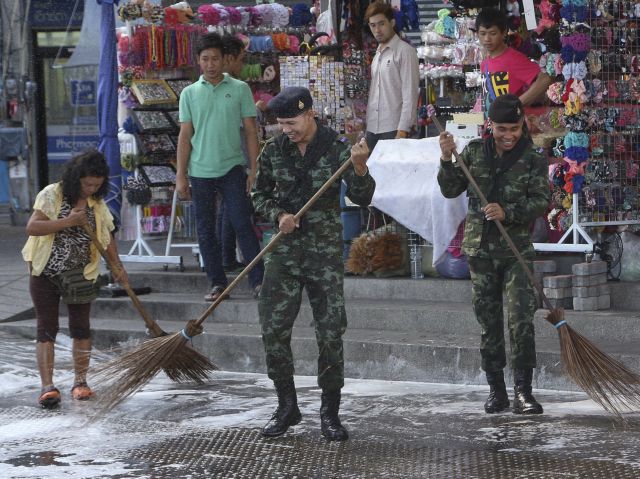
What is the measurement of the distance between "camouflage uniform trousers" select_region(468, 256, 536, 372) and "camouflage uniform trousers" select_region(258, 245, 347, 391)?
94cm

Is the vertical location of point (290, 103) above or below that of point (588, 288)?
above

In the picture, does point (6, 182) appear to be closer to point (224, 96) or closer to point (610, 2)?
point (224, 96)

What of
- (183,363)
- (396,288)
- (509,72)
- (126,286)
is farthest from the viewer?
(396,288)

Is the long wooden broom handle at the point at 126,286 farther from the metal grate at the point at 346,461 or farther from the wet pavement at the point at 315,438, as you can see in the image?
the metal grate at the point at 346,461

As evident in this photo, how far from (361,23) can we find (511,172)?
16.1ft

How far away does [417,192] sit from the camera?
10359 mm

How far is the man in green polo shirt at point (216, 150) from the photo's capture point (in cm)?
1071

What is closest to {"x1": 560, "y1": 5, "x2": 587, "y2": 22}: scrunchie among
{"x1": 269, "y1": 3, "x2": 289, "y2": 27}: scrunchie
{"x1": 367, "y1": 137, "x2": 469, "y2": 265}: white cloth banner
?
{"x1": 367, "y1": 137, "x2": 469, "y2": 265}: white cloth banner

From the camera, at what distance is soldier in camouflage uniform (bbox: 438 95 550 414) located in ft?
25.3

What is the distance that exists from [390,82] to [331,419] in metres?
4.52

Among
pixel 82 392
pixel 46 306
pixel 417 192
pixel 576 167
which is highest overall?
pixel 576 167

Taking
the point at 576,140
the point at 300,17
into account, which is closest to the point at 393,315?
the point at 576,140

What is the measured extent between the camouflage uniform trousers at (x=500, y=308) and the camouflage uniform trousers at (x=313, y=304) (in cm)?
94

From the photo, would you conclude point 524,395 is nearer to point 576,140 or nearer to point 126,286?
point 126,286
